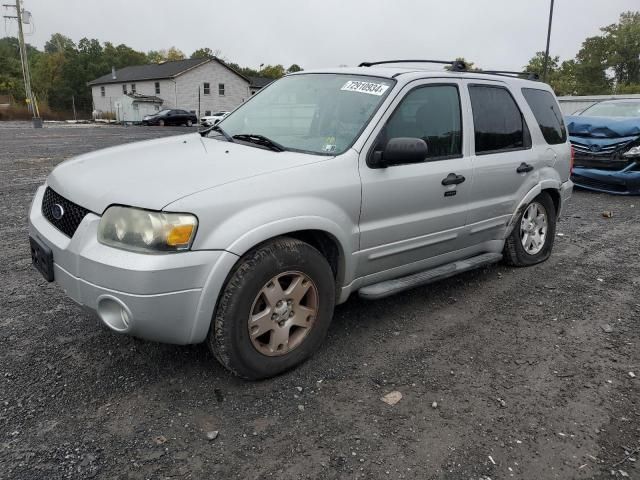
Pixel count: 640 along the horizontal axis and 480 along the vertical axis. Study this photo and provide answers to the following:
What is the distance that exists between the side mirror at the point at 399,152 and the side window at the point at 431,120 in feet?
0.33

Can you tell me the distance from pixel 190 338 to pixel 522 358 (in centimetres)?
213

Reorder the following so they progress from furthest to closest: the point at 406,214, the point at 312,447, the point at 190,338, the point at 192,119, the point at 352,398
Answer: the point at 192,119 → the point at 406,214 → the point at 352,398 → the point at 190,338 → the point at 312,447

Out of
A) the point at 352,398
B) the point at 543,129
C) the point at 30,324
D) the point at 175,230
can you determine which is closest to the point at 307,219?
the point at 175,230

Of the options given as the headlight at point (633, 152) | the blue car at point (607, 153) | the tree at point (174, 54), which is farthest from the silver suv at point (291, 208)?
the tree at point (174, 54)

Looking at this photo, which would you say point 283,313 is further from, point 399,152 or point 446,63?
point 446,63

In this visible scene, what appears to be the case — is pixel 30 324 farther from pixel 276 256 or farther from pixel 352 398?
pixel 352 398

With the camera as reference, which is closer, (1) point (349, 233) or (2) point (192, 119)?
(1) point (349, 233)

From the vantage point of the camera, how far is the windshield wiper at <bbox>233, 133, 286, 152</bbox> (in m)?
3.32

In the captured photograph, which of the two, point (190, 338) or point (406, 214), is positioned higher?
point (406, 214)

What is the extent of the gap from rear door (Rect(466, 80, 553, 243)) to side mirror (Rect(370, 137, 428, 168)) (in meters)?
0.93

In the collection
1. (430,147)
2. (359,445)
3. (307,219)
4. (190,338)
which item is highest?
(430,147)

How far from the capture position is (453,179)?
12.4ft

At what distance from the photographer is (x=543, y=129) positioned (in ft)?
15.8

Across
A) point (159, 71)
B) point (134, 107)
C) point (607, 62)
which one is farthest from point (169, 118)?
point (607, 62)
